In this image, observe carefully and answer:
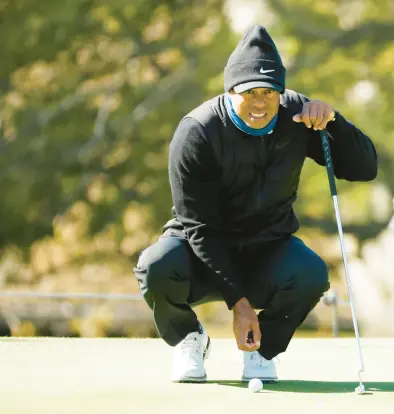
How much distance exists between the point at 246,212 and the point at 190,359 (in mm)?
607

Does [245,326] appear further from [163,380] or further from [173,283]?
[163,380]

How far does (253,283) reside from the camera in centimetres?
462

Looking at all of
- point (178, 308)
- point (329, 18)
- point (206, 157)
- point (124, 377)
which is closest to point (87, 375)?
point (124, 377)

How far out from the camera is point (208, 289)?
471 cm

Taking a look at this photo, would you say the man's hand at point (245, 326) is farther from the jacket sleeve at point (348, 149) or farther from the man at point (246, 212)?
the jacket sleeve at point (348, 149)

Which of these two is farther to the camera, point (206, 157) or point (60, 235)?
point (60, 235)

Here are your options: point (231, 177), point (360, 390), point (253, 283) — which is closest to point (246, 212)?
point (231, 177)

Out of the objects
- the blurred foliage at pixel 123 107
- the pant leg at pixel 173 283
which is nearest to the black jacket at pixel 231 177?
the pant leg at pixel 173 283

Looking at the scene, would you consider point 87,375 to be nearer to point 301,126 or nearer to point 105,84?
point 301,126

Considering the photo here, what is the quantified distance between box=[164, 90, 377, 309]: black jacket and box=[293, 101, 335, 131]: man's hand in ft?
0.23

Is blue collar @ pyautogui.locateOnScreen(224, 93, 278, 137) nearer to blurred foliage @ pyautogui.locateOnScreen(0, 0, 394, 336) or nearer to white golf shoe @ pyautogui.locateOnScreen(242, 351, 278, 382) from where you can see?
white golf shoe @ pyautogui.locateOnScreen(242, 351, 278, 382)

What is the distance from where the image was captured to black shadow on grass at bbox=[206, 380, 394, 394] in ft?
14.0

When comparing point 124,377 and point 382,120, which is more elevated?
point 382,120

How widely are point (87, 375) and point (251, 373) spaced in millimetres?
659
